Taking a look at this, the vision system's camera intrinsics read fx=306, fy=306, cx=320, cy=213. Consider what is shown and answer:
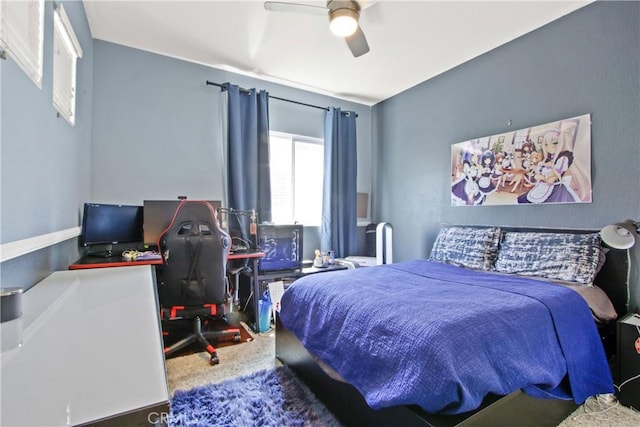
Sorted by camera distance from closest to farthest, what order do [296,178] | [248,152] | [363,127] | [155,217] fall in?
[155,217]
[248,152]
[296,178]
[363,127]

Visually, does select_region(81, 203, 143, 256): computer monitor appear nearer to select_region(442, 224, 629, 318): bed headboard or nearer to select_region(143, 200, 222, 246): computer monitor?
select_region(143, 200, 222, 246): computer monitor

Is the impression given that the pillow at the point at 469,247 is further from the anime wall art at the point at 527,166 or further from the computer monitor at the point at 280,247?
the computer monitor at the point at 280,247

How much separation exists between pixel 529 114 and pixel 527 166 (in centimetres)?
44

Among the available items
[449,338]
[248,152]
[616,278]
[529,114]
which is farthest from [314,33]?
[616,278]

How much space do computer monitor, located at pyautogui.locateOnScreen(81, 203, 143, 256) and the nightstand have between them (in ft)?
11.6

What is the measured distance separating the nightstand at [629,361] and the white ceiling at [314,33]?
2244mm

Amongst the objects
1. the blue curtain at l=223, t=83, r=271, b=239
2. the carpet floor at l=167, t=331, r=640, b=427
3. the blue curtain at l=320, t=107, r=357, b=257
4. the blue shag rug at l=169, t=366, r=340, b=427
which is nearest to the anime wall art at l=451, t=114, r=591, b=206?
the blue curtain at l=320, t=107, r=357, b=257

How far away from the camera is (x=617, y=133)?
2090mm

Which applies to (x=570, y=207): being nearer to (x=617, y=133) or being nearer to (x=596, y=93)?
(x=617, y=133)

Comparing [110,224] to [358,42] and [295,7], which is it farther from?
[358,42]

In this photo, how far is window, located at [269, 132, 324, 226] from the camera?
11.8ft

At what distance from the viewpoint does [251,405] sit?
1.68m

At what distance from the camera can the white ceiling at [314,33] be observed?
225cm

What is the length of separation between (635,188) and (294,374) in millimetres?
2549
